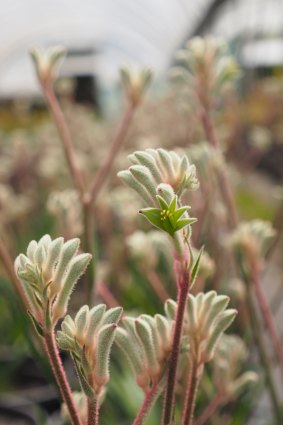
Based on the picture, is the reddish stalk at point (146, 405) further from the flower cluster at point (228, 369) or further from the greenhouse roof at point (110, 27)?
the greenhouse roof at point (110, 27)

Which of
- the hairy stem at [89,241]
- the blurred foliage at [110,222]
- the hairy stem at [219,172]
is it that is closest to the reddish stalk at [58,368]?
the blurred foliage at [110,222]

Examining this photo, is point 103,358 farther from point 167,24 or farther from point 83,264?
point 167,24

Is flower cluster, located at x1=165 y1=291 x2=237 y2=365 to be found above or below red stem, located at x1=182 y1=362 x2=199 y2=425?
above

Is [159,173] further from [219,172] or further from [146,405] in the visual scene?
[219,172]

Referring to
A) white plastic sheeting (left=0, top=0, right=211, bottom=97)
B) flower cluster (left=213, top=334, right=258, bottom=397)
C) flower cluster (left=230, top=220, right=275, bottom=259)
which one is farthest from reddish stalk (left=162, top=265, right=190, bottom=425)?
white plastic sheeting (left=0, top=0, right=211, bottom=97)

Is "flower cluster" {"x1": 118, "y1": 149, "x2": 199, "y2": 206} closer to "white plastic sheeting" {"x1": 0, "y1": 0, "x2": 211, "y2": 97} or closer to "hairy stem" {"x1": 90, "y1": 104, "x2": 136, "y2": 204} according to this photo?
"hairy stem" {"x1": 90, "y1": 104, "x2": 136, "y2": 204}

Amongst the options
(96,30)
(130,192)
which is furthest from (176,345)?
(96,30)
